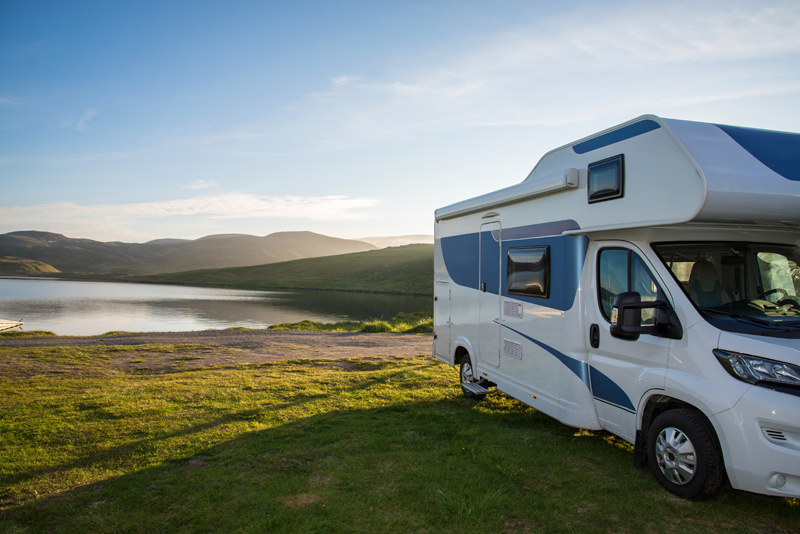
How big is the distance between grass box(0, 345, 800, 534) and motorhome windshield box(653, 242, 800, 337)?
1664 mm

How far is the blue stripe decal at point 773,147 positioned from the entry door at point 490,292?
309 cm

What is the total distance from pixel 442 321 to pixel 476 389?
6.32ft

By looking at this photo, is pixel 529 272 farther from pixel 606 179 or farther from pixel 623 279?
pixel 606 179

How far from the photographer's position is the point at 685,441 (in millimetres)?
4078

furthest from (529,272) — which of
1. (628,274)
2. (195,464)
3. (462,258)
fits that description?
(195,464)

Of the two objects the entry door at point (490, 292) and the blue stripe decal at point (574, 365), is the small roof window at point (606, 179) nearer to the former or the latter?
the blue stripe decal at point (574, 365)

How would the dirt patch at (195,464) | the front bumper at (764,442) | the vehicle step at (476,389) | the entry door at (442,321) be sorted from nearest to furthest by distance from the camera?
the front bumper at (764,442) → the dirt patch at (195,464) → the vehicle step at (476,389) → the entry door at (442,321)

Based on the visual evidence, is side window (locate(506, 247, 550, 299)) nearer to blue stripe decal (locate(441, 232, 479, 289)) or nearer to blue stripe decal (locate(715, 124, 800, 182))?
blue stripe decal (locate(441, 232, 479, 289))

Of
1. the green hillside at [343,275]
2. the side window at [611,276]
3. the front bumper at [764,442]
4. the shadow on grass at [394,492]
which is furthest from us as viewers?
the green hillside at [343,275]

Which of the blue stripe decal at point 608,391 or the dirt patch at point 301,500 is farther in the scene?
the blue stripe decal at point 608,391

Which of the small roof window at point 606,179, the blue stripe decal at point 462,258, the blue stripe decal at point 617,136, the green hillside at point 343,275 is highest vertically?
the blue stripe decal at point 617,136

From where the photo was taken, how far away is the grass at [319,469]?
3.82 m

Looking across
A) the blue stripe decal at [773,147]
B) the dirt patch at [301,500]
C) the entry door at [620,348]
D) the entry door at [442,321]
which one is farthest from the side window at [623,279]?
the entry door at [442,321]

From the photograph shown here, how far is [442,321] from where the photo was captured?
9000 mm
